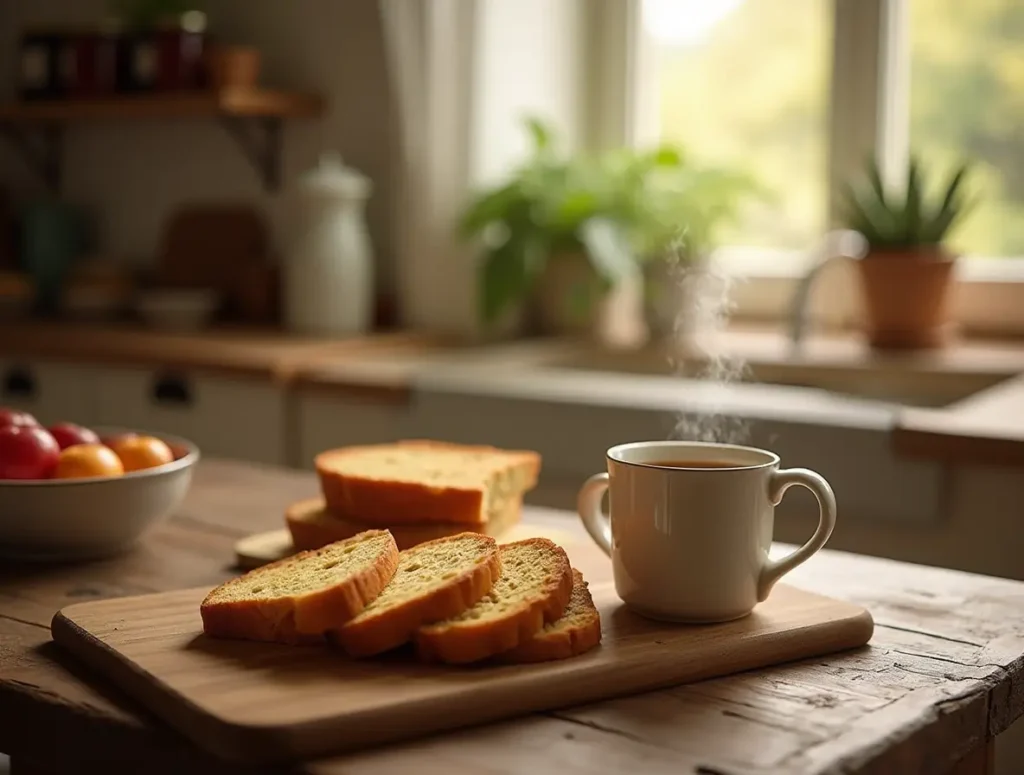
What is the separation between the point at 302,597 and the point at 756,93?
2242 mm

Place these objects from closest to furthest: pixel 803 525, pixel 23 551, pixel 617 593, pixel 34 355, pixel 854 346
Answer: pixel 617 593
pixel 23 551
pixel 803 525
pixel 854 346
pixel 34 355

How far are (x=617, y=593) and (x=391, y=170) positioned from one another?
7.14 ft

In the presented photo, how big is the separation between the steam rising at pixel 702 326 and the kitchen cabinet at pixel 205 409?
770 millimetres

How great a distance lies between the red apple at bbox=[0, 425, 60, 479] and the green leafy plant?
5.17 feet

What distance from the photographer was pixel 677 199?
2.61 metres

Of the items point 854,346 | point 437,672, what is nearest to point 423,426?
point 854,346

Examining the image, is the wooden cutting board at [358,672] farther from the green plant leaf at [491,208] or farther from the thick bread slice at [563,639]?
the green plant leaf at [491,208]

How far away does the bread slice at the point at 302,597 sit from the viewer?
0.83 meters

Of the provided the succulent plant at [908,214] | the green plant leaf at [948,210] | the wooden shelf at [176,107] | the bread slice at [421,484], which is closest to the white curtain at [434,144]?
the wooden shelf at [176,107]

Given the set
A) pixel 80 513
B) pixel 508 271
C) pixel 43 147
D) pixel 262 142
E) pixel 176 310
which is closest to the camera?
pixel 80 513

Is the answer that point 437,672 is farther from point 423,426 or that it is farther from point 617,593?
point 423,426

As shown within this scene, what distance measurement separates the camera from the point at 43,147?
12.2 feet

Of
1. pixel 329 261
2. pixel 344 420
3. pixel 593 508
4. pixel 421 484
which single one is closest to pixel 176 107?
pixel 329 261

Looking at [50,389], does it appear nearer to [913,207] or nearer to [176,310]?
[176,310]
